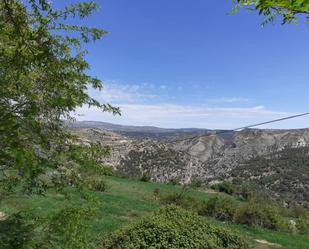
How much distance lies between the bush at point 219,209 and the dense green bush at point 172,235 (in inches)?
318

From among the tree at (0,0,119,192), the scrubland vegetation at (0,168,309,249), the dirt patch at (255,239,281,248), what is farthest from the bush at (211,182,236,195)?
the tree at (0,0,119,192)

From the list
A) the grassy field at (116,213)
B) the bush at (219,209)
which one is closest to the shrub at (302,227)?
the grassy field at (116,213)

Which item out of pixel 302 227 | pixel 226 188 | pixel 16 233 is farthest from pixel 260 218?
pixel 226 188

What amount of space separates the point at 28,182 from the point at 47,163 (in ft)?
1.91

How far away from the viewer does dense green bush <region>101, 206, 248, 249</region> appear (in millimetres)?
8023

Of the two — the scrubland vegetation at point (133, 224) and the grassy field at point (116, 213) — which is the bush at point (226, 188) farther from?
the grassy field at point (116, 213)

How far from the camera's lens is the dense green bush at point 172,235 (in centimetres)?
802

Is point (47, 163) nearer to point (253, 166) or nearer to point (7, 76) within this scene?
point (7, 76)

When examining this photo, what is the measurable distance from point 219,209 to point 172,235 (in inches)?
381

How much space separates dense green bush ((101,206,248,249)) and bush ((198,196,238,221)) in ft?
26.5

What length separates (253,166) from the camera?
169ft

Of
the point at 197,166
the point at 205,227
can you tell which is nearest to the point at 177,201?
the point at 205,227

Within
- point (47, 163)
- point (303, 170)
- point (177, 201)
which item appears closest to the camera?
point (47, 163)

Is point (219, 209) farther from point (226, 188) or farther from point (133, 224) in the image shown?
point (226, 188)
